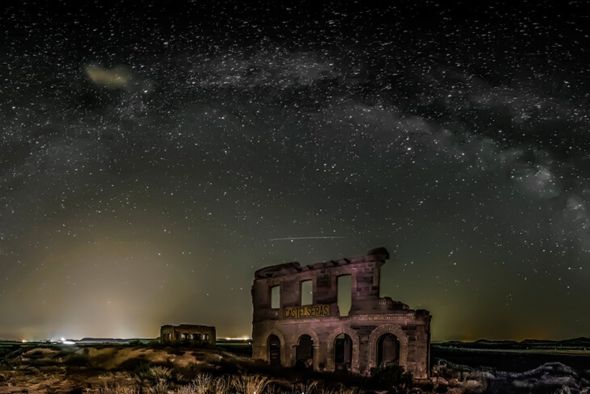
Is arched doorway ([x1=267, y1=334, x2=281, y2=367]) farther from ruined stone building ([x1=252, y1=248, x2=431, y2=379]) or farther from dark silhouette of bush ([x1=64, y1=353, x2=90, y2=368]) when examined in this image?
dark silhouette of bush ([x1=64, y1=353, x2=90, y2=368])

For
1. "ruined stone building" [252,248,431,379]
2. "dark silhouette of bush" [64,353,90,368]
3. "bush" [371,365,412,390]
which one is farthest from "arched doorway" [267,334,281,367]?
"dark silhouette of bush" [64,353,90,368]

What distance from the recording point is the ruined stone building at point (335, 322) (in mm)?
24109

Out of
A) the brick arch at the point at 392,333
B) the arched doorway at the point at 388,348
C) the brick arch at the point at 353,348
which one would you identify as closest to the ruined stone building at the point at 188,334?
the brick arch at the point at 353,348

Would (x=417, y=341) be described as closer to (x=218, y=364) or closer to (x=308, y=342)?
(x=218, y=364)

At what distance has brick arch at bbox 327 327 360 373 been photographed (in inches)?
1014

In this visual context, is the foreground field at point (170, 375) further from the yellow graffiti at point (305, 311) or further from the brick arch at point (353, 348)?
the yellow graffiti at point (305, 311)

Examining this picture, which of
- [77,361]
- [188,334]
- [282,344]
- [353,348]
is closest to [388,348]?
[353,348]

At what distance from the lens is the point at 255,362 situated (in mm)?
27016

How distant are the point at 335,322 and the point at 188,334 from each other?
10307mm

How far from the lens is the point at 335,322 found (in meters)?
27.2

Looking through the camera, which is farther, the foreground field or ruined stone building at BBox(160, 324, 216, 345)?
ruined stone building at BBox(160, 324, 216, 345)

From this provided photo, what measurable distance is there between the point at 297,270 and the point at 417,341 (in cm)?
823

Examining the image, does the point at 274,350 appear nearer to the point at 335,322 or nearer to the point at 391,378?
the point at 335,322

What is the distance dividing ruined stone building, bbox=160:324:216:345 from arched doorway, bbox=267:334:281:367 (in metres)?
3.74
